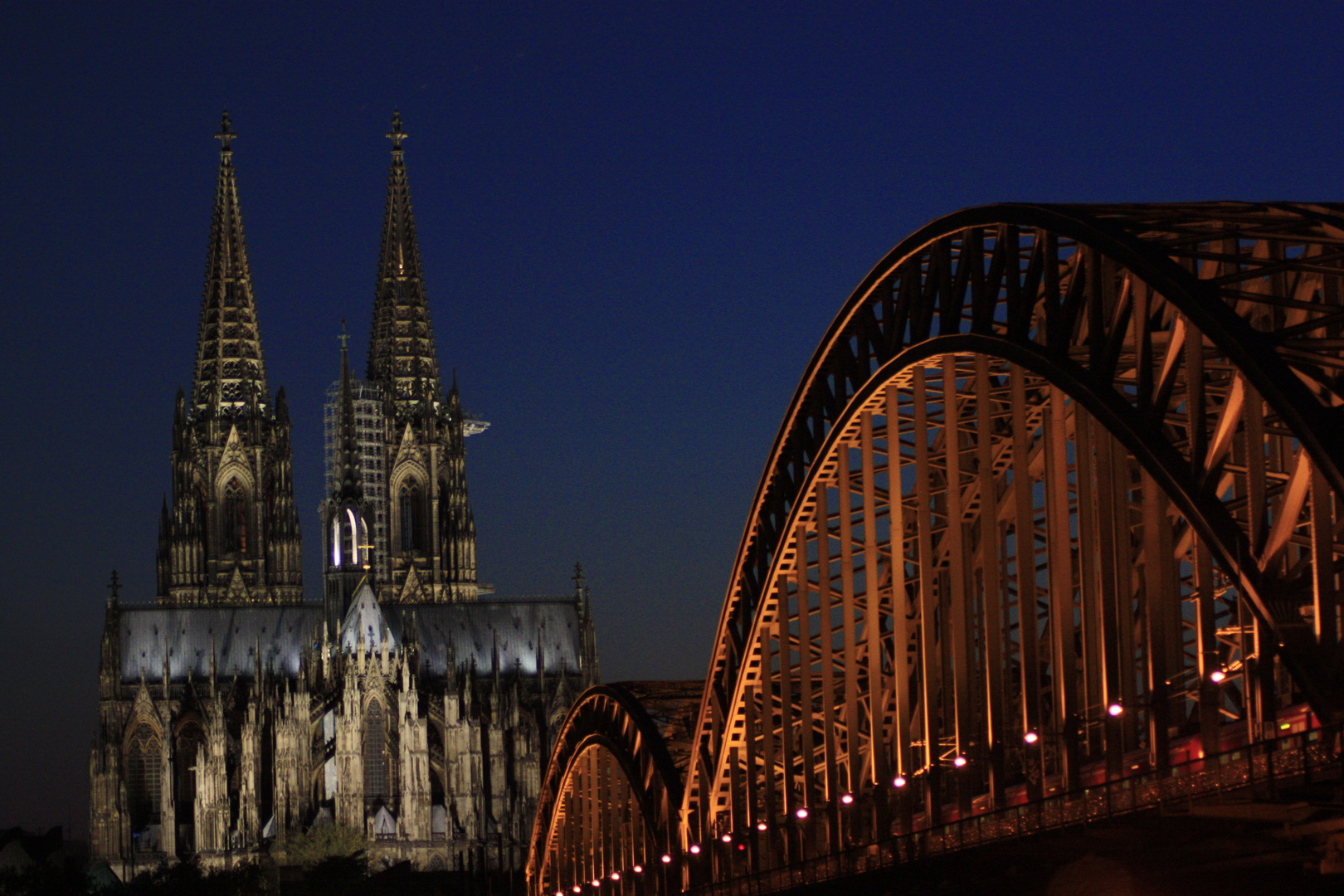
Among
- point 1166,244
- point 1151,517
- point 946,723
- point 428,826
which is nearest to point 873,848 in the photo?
point 946,723

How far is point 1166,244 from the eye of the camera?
89.3ft

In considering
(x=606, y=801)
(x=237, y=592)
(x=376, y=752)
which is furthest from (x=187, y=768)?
(x=606, y=801)

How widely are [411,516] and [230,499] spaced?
12102 mm

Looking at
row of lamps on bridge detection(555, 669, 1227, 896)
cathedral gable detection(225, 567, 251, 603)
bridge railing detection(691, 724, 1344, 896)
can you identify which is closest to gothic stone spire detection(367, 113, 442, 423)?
cathedral gable detection(225, 567, 251, 603)

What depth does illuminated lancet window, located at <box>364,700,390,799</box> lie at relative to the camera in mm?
137375

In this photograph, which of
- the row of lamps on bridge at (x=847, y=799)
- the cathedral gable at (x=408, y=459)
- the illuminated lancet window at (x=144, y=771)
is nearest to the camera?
the row of lamps on bridge at (x=847, y=799)

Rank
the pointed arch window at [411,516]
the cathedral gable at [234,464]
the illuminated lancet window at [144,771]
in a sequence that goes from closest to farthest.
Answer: the illuminated lancet window at [144,771] → the cathedral gable at [234,464] → the pointed arch window at [411,516]

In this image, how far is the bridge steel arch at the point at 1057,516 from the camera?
25109 millimetres

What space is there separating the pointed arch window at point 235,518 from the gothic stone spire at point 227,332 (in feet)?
16.6

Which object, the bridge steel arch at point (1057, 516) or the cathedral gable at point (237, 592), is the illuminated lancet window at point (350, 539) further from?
the bridge steel arch at point (1057, 516)

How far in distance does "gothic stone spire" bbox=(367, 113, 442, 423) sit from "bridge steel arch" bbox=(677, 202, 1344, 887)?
4451 inches

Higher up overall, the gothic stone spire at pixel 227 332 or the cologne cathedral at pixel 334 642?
the gothic stone spire at pixel 227 332

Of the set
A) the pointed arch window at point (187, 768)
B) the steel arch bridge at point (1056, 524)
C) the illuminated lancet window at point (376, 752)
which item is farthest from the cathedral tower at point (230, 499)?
the steel arch bridge at point (1056, 524)

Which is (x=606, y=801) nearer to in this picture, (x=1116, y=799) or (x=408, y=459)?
(x=1116, y=799)
